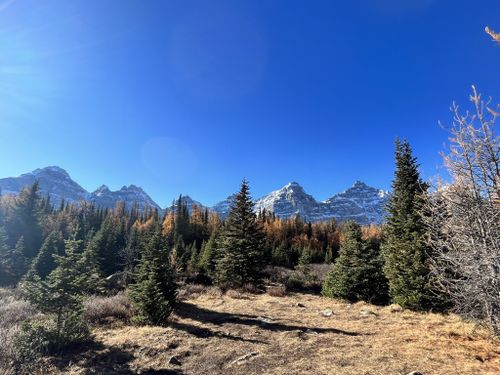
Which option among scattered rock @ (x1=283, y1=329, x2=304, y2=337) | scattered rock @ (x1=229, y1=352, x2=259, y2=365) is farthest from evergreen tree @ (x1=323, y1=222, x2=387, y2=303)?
scattered rock @ (x1=229, y1=352, x2=259, y2=365)

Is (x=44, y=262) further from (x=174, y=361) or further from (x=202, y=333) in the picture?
(x=174, y=361)

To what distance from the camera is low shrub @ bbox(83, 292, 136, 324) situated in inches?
573

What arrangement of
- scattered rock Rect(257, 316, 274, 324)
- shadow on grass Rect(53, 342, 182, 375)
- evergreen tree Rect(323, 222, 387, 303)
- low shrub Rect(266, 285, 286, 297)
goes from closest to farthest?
shadow on grass Rect(53, 342, 182, 375)
scattered rock Rect(257, 316, 274, 324)
evergreen tree Rect(323, 222, 387, 303)
low shrub Rect(266, 285, 286, 297)

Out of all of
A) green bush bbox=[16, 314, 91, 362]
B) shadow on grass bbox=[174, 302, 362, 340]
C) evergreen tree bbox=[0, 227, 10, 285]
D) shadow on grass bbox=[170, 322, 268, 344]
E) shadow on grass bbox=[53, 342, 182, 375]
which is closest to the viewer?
shadow on grass bbox=[53, 342, 182, 375]

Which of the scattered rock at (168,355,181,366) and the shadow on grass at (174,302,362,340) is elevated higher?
the shadow on grass at (174,302,362,340)

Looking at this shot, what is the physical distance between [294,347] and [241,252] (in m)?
16.8

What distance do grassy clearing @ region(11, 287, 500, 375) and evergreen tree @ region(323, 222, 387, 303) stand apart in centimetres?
480

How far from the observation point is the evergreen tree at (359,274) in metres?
20.8

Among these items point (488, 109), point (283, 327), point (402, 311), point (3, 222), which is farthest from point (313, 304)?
point (3, 222)

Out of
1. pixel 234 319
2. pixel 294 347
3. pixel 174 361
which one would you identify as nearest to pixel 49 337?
pixel 174 361

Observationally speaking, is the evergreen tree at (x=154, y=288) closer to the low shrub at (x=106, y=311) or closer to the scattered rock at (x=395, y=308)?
the low shrub at (x=106, y=311)

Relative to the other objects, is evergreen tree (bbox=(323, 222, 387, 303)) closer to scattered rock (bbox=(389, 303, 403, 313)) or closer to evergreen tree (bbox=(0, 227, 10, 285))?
scattered rock (bbox=(389, 303, 403, 313))

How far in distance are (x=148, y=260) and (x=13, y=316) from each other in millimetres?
6510

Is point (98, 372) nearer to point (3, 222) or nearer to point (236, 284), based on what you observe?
point (236, 284)
